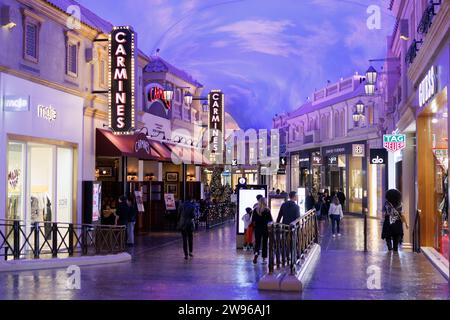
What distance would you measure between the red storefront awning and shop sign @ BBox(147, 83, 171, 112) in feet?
17.1

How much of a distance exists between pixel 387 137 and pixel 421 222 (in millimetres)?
4088

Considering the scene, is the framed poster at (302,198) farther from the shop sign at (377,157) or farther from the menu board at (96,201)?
the menu board at (96,201)

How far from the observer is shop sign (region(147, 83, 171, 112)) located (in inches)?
1180

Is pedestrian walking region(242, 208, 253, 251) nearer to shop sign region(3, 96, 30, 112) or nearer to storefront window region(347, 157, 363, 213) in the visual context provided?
shop sign region(3, 96, 30, 112)

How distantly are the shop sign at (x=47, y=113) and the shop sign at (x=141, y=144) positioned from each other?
5088 millimetres

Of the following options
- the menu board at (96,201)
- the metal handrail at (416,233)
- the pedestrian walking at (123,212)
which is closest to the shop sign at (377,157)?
the metal handrail at (416,233)

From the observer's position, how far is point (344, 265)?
587 inches

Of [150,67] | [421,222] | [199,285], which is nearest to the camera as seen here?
[199,285]

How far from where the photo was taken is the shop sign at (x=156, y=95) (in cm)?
2998

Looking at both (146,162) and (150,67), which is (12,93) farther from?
Answer: (150,67)

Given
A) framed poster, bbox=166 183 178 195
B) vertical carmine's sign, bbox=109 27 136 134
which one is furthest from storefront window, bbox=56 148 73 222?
framed poster, bbox=166 183 178 195

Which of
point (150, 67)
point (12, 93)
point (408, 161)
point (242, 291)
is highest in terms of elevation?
point (150, 67)

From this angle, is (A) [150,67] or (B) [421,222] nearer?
(B) [421,222]

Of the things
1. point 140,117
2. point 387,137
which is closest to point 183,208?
point 387,137
